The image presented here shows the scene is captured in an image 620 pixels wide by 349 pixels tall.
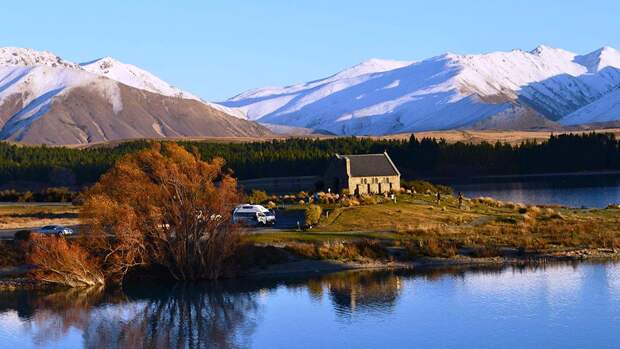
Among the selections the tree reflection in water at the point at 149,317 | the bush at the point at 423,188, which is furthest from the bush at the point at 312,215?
the bush at the point at 423,188

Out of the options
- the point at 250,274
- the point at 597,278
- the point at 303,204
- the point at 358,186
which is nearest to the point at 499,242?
the point at 597,278

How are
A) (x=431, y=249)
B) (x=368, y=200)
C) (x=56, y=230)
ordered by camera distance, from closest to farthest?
1. (x=431, y=249)
2. (x=56, y=230)
3. (x=368, y=200)

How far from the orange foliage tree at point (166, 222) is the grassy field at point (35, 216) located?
20.1 m

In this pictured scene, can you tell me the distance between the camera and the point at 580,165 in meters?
180

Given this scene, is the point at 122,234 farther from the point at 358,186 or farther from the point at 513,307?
the point at 358,186

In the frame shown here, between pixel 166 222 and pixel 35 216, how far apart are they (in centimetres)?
3122

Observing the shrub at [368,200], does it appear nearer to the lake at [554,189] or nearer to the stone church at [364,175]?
the stone church at [364,175]

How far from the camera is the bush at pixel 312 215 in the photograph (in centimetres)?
7426

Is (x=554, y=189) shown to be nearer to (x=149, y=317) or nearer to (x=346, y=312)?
(x=346, y=312)

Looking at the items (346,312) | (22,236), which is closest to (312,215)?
(22,236)

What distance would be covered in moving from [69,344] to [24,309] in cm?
855

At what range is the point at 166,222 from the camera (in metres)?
62.2

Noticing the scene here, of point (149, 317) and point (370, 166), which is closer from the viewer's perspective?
point (149, 317)

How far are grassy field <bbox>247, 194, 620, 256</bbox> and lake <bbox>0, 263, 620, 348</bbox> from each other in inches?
194
